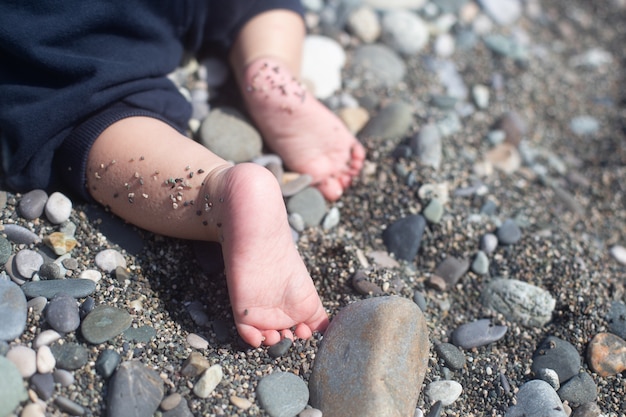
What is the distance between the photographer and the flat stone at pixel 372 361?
5.28 feet

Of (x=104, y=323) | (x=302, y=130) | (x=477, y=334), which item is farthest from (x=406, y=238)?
(x=104, y=323)

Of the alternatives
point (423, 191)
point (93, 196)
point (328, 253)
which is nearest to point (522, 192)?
point (423, 191)

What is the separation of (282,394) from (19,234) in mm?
855

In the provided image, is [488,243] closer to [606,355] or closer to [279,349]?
[606,355]

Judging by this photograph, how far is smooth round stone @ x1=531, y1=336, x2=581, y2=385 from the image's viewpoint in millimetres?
1881

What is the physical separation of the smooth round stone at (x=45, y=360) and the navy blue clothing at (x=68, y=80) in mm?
530

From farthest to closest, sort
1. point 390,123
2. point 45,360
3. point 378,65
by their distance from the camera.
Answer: point 378,65 → point 390,123 → point 45,360

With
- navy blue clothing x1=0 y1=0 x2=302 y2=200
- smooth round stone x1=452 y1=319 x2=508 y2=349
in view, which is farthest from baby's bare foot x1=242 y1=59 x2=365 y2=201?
smooth round stone x1=452 y1=319 x2=508 y2=349

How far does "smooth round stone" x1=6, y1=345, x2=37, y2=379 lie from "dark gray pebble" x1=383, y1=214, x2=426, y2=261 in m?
1.08

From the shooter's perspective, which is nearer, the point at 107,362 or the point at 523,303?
the point at 107,362

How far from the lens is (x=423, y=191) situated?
2.24m

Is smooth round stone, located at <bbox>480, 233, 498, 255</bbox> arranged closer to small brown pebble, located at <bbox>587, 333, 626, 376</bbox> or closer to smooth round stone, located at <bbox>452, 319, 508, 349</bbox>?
smooth round stone, located at <bbox>452, 319, 508, 349</bbox>

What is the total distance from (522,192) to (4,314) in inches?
68.3

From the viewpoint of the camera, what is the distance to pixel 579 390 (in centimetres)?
184
